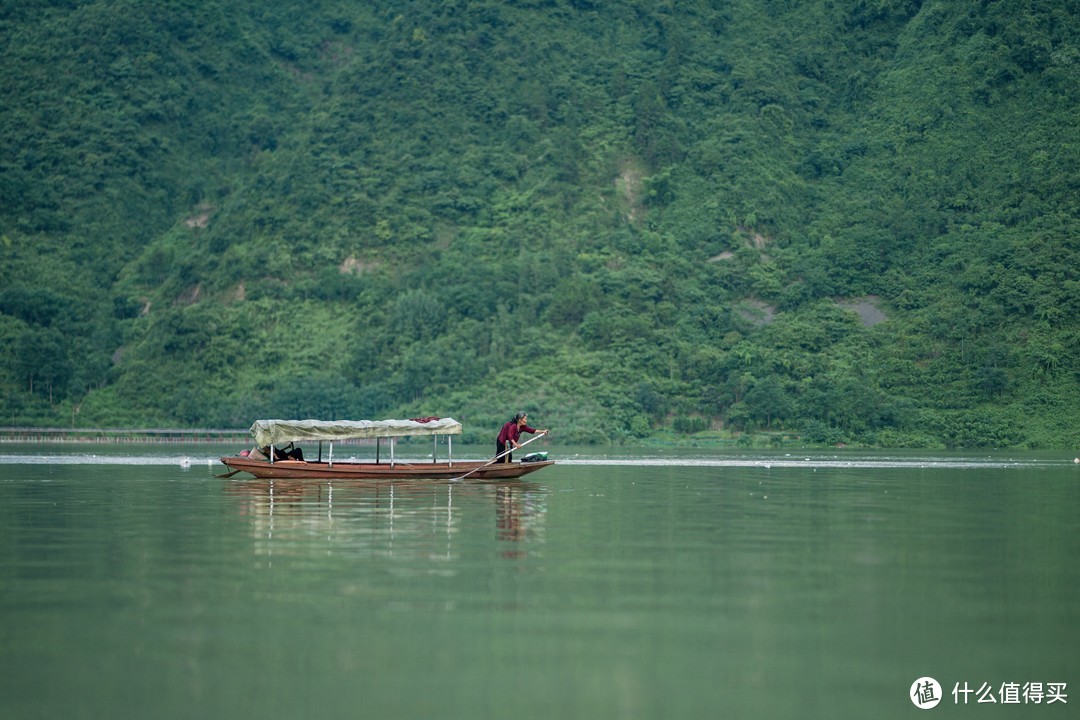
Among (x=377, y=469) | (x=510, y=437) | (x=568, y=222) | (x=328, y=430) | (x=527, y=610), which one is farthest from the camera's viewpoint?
(x=568, y=222)

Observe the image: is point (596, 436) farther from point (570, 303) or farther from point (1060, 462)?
point (1060, 462)

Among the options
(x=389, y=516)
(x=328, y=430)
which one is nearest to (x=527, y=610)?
(x=389, y=516)

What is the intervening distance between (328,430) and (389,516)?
16547 mm

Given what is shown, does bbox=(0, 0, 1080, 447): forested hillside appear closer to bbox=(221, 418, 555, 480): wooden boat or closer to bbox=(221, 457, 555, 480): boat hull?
bbox=(221, 457, 555, 480): boat hull

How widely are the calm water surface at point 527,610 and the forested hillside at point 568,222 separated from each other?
3197 inches

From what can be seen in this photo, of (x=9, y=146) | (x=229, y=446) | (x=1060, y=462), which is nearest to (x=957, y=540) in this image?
(x=1060, y=462)

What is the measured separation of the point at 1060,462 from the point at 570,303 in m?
65.4

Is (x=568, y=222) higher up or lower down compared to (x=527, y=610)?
higher up

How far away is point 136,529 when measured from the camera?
3005cm

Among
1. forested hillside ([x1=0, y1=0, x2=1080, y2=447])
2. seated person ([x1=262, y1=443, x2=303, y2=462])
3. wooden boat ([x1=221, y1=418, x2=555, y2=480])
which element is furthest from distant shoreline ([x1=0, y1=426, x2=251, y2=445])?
wooden boat ([x1=221, y1=418, x2=555, y2=480])

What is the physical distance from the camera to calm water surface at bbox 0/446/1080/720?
1440 cm

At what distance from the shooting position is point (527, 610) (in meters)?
18.9

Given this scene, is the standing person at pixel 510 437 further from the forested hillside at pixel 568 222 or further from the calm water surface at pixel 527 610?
the forested hillside at pixel 568 222

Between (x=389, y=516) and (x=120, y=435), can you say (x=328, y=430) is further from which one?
(x=120, y=435)
